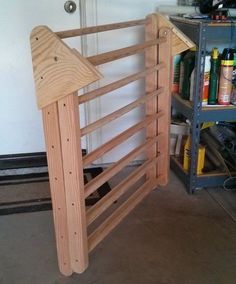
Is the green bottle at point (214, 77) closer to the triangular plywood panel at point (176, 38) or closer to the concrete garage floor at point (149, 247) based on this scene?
the triangular plywood panel at point (176, 38)

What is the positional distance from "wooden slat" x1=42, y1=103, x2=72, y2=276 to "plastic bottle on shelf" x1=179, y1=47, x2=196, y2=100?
0.85m

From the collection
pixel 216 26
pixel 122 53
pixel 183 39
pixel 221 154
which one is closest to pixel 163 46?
pixel 183 39

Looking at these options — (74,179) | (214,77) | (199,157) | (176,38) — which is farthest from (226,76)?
(74,179)

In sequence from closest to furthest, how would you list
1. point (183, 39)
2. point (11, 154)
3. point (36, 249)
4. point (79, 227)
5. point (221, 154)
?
point (79, 227), point (36, 249), point (183, 39), point (221, 154), point (11, 154)

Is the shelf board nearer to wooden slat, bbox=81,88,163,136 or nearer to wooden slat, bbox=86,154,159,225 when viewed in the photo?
wooden slat, bbox=81,88,163,136

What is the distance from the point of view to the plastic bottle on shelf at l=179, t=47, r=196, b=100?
5.35ft

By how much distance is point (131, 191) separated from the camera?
1783 millimetres

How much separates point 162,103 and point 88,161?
0.66m

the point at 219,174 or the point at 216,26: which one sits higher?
the point at 216,26

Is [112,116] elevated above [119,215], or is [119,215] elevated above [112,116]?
[112,116]

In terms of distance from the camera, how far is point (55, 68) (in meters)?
0.97

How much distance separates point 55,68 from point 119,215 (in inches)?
29.9

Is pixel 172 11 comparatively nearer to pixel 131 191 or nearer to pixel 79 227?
pixel 131 191

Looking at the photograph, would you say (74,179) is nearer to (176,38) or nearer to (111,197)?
(111,197)
